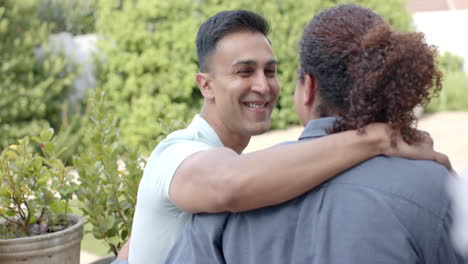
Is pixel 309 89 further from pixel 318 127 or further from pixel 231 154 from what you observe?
pixel 231 154

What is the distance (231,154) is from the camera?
1592mm

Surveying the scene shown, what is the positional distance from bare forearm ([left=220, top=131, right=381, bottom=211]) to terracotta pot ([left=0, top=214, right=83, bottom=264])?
2.05 m

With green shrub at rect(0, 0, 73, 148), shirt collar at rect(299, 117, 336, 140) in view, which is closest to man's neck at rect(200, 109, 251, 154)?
shirt collar at rect(299, 117, 336, 140)

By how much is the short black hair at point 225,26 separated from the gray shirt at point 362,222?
1.13 meters

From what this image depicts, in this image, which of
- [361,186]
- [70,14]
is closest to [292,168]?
[361,186]

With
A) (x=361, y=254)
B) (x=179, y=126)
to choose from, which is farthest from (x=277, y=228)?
(x=179, y=126)

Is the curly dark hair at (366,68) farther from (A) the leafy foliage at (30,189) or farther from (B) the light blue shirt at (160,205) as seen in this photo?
(A) the leafy foliage at (30,189)

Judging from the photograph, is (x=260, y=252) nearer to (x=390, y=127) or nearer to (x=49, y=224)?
(x=390, y=127)

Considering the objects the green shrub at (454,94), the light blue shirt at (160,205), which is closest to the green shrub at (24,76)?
the light blue shirt at (160,205)

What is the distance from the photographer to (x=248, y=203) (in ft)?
4.77

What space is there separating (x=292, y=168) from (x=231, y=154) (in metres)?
0.23

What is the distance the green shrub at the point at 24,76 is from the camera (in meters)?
7.54

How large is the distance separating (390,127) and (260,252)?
1.59ft

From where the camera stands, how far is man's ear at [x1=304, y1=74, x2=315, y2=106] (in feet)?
5.04
